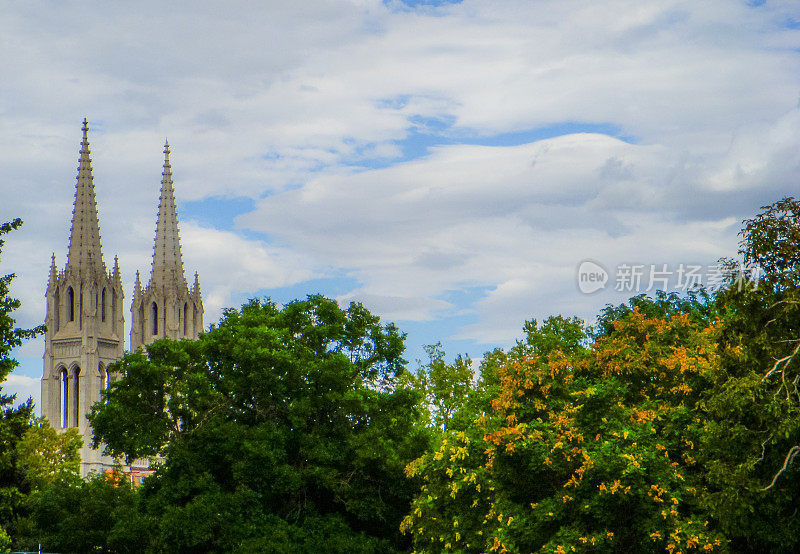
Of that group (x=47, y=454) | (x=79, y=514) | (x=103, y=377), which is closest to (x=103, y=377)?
(x=103, y=377)

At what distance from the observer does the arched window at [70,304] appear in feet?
414

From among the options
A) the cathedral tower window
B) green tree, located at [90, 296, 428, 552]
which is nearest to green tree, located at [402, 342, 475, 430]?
green tree, located at [90, 296, 428, 552]

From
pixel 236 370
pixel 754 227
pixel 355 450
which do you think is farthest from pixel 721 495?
pixel 236 370

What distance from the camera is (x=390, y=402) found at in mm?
Result: 40500

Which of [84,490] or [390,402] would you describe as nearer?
[390,402]

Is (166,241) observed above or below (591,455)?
above

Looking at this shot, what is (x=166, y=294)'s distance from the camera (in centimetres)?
13175

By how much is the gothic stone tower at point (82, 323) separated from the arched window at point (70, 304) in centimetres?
2

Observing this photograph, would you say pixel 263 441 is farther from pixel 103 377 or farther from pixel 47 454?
pixel 103 377

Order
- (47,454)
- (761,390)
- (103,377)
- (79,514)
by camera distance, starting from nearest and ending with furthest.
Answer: (761,390), (79,514), (47,454), (103,377)

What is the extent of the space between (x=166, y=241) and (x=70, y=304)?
Result: 44.1 ft

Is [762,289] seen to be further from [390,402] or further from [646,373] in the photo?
[390,402]

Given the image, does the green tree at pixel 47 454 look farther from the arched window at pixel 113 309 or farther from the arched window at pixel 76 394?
the arched window at pixel 113 309

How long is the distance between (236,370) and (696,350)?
1726cm
